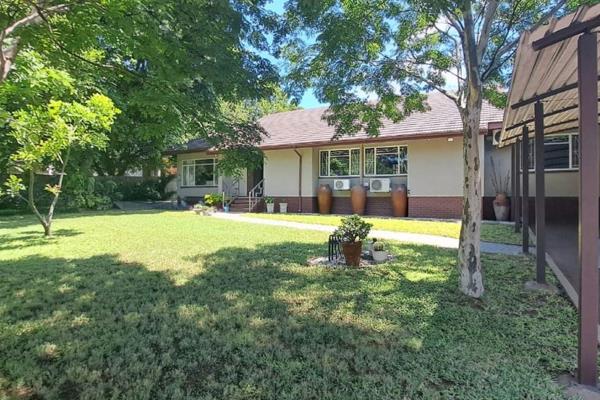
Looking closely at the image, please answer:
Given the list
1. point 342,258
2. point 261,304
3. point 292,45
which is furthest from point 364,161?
point 261,304

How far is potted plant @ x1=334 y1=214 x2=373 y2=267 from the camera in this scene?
7281 mm

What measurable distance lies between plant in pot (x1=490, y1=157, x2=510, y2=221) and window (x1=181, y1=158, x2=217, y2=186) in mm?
14918

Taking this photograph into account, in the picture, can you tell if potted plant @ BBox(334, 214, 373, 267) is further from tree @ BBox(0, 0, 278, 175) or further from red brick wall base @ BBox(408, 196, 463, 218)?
red brick wall base @ BBox(408, 196, 463, 218)

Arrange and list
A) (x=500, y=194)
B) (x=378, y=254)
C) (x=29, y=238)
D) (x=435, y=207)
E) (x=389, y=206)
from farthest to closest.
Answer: (x=389, y=206) → (x=435, y=207) → (x=500, y=194) → (x=29, y=238) → (x=378, y=254)

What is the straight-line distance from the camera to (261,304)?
525 cm

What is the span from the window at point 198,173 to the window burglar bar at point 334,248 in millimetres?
16977

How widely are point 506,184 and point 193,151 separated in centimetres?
1693

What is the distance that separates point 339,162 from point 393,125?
309 centimetres

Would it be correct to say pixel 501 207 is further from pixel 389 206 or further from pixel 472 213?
pixel 472 213

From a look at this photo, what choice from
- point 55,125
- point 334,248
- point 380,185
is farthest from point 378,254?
point 380,185

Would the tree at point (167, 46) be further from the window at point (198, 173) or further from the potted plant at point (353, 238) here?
the window at point (198, 173)

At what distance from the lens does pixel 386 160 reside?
17.7m

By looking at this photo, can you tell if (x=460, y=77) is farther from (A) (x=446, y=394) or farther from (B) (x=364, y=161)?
(B) (x=364, y=161)

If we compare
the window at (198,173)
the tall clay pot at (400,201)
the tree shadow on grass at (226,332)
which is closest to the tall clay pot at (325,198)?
the tall clay pot at (400,201)
